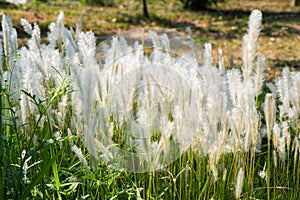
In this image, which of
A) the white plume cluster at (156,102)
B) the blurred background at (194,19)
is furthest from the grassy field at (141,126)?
the blurred background at (194,19)

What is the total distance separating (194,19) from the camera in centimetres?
795

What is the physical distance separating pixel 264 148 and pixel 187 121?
5.00 feet

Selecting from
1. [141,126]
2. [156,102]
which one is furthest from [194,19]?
[141,126]

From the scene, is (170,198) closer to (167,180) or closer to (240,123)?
(167,180)

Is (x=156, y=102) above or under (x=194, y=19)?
under

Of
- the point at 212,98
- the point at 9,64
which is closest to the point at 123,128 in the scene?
the point at 212,98

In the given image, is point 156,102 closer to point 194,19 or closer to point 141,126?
point 141,126

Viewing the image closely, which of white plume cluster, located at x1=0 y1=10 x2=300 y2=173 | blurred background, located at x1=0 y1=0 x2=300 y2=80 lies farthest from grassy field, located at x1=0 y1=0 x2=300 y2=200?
blurred background, located at x1=0 y1=0 x2=300 y2=80

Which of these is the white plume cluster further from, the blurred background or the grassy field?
the blurred background

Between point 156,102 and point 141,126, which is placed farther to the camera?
point 156,102

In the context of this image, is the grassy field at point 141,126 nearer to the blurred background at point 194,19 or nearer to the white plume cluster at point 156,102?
the white plume cluster at point 156,102

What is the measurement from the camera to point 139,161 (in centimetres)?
164

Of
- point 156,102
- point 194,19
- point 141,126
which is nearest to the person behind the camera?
point 141,126

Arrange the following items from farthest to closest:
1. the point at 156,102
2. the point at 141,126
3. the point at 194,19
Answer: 1. the point at 194,19
2. the point at 156,102
3. the point at 141,126
